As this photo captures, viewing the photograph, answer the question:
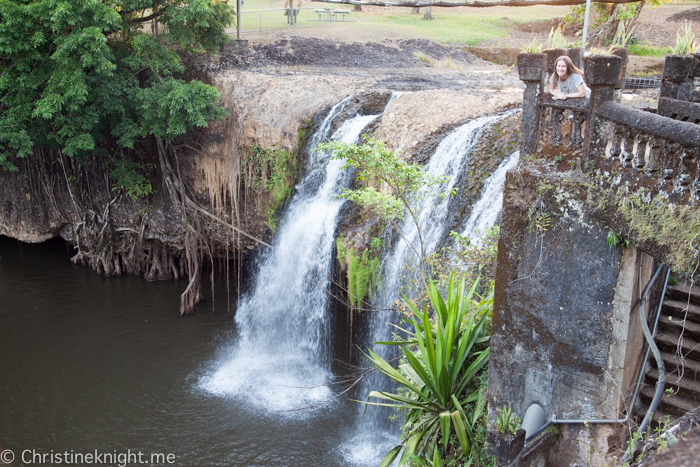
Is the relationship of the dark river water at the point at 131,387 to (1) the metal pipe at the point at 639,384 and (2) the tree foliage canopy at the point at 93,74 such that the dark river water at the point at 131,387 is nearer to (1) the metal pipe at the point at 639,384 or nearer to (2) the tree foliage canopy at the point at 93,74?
(2) the tree foliage canopy at the point at 93,74

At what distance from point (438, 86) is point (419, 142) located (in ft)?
16.8

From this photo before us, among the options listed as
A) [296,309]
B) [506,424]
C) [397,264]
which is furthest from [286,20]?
[506,424]

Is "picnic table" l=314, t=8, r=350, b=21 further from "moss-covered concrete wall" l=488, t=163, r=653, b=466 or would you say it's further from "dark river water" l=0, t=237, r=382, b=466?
"moss-covered concrete wall" l=488, t=163, r=653, b=466

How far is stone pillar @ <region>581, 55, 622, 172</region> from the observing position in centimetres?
474

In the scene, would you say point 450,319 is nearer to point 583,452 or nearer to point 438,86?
point 583,452

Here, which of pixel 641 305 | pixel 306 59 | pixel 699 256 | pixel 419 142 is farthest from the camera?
pixel 306 59

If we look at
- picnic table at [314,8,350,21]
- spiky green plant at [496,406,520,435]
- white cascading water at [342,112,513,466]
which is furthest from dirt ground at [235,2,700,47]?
spiky green plant at [496,406,520,435]

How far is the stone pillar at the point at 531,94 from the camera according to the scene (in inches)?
Answer: 217

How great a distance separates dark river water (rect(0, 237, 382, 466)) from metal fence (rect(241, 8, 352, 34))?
11052mm

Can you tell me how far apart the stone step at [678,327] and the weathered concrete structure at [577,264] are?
69 cm

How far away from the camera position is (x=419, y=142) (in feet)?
36.1

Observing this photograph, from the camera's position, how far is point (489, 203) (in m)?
9.17

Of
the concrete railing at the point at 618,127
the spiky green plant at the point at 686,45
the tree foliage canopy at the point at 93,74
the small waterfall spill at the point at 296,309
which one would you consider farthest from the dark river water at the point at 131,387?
the spiky green plant at the point at 686,45

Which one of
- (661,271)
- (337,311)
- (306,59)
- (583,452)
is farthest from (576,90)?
(306,59)
